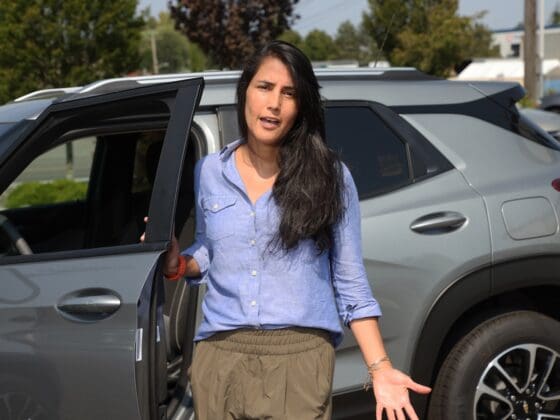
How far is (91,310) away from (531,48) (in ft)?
65.9

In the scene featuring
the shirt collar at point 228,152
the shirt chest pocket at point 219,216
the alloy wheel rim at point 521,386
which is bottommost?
the alloy wheel rim at point 521,386

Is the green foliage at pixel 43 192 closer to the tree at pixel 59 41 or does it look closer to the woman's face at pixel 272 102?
the woman's face at pixel 272 102

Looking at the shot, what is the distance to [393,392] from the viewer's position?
2002 mm

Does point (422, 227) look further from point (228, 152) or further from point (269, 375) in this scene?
point (269, 375)

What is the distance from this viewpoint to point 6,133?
271 centimetres

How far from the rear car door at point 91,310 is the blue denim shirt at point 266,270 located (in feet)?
0.62

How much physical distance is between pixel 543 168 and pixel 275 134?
1.65 m

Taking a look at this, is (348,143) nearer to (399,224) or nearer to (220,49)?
(399,224)

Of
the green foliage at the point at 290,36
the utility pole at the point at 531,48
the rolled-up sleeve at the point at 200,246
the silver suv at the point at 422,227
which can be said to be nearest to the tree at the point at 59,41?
the green foliage at the point at 290,36

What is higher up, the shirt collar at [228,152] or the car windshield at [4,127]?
the car windshield at [4,127]

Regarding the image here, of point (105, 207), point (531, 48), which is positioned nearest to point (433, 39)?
point (531, 48)

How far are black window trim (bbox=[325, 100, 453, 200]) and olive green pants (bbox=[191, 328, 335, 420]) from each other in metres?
1.26

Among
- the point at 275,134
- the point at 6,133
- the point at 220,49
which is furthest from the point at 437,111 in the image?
the point at 220,49

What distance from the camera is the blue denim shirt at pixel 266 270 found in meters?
2.05
